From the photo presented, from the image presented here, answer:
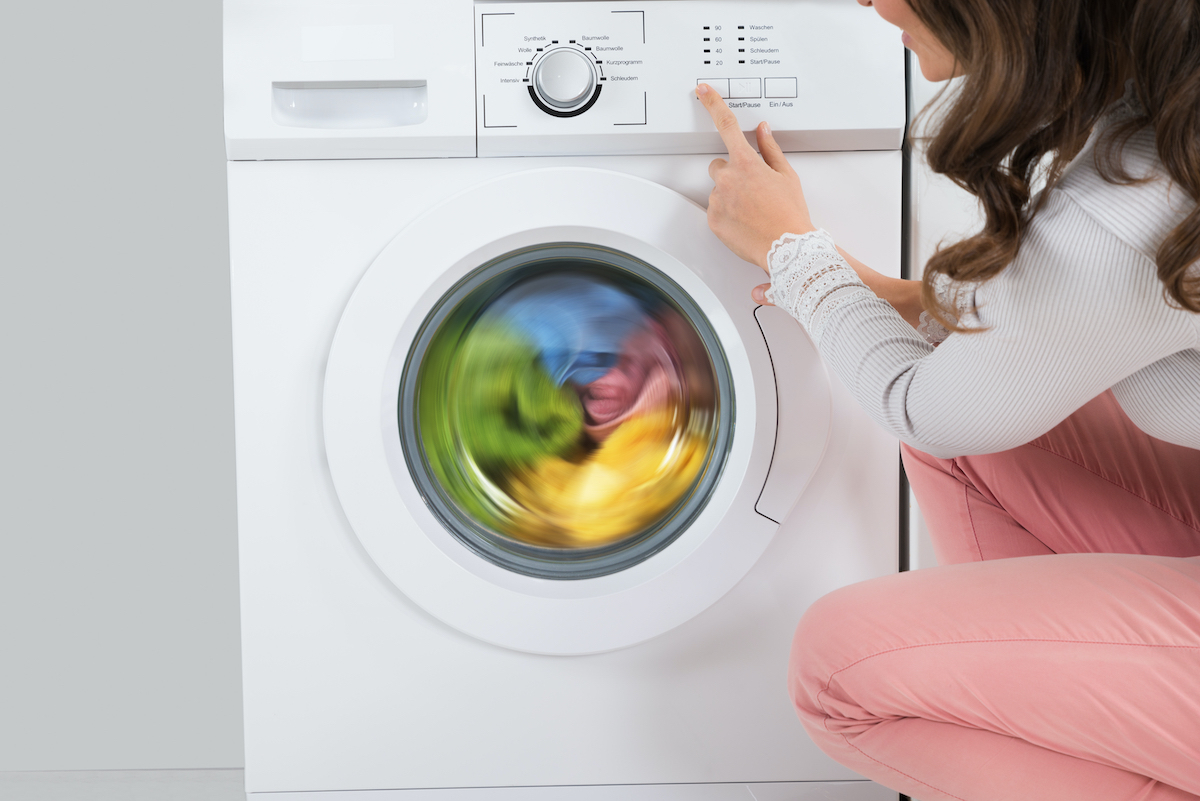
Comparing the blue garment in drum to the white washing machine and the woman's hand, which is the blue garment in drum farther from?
the woman's hand

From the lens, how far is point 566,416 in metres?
0.90

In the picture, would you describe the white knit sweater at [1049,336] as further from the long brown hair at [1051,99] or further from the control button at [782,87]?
the control button at [782,87]

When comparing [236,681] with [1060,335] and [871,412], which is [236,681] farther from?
[1060,335]

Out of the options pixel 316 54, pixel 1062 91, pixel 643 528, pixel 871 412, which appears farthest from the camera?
pixel 643 528

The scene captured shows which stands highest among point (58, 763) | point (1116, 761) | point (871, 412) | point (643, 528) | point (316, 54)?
point (316, 54)

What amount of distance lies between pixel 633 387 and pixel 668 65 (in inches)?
12.5

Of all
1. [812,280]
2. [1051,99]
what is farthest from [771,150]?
[1051,99]

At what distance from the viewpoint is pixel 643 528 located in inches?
34.6

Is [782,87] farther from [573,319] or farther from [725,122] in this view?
[573,319]

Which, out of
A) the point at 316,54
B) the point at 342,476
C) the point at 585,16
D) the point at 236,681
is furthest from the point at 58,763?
the point at 585,16

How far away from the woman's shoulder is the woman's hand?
0.83 feet

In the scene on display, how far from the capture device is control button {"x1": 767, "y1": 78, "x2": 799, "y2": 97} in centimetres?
79

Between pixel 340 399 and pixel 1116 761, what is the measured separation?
69 centimetres

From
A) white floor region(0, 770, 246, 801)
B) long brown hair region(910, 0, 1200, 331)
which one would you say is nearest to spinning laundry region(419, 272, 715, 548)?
long brown hair region(910, 0, 1200, 331)
